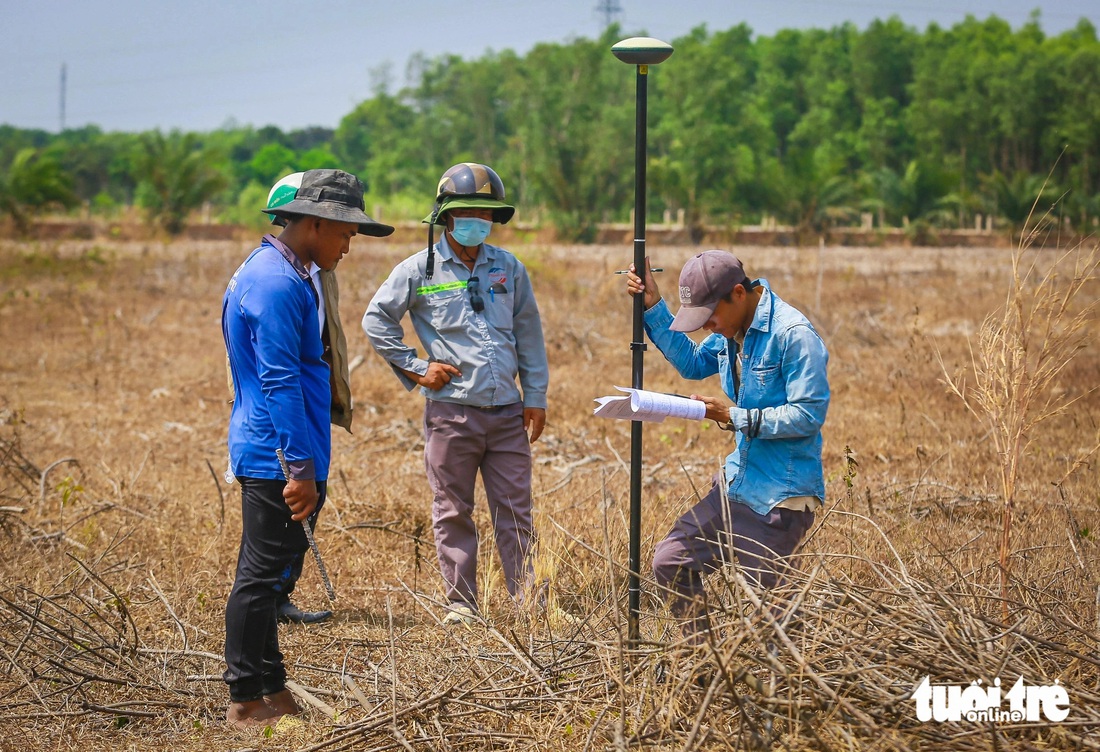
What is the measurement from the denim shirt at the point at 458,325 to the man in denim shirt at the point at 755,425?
1123 mm

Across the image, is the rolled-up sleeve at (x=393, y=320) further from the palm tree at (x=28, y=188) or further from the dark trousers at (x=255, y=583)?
the palm tree at (x=28, y=188)

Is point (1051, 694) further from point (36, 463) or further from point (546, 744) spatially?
point (36, 463)

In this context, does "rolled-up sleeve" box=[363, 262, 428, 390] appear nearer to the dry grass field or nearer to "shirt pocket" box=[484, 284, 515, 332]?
"shirt pocket" box=[484, 284, 515, 332]

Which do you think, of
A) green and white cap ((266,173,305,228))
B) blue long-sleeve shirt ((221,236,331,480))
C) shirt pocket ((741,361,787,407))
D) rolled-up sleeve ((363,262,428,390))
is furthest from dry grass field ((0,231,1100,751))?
green and white cap ((266,173,305,228))

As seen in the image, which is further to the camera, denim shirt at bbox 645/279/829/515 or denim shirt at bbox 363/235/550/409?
denim shirt at bbox 363/235/550/409

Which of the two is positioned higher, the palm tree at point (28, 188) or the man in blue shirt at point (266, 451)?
the palm tree at point (28, 188)

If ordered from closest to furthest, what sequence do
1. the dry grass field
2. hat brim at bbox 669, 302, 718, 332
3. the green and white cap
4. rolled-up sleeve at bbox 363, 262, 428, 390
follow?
the dry grass field
hat brim at bbox 669, 302, 718, 332
the green and white cap
rolled-up sleeve at bbox 363, 262, 428, 390

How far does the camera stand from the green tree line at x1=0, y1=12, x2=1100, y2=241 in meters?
32.3

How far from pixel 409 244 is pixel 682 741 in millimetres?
22668

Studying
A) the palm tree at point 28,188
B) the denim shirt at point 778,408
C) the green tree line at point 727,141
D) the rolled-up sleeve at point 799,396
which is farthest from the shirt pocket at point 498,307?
the palm tree at point 28,188

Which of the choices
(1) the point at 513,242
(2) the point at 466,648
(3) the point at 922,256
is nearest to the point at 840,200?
(3) the point at 922,256

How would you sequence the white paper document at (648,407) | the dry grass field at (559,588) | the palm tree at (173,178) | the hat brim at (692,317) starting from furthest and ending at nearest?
the palm tree at (173,178) → the hat brim at (692,317) → the white paper document at (648,407) → the dry grass field at (559,588)

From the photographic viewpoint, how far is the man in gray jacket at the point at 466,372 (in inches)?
184

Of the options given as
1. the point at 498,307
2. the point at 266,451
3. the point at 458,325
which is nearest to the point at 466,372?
the point at 458,325
